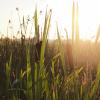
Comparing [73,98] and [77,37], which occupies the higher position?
[77,37]

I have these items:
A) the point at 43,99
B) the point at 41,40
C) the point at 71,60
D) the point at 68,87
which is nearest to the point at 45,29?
the point at 41,40

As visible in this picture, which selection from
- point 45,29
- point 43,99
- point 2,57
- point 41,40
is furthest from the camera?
point 2,57

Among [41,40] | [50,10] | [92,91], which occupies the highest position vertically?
[50,10]

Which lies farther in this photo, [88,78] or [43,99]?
[43,99]

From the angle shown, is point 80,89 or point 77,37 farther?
point 80,89

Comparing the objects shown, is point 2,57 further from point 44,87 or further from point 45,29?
point 45,29

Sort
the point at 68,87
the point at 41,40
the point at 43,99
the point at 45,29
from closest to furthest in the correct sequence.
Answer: the point at 45,29
the point at 41,40
the point at 68,87
the point at 43,99

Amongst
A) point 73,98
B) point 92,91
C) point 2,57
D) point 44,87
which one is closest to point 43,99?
point 44,87

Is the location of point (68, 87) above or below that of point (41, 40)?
below

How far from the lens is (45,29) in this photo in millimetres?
1328

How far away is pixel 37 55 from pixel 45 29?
214 millimetres

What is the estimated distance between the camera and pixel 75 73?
1.47m

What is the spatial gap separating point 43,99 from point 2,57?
1302 millimetres

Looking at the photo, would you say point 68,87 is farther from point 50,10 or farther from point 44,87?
point 50,10
